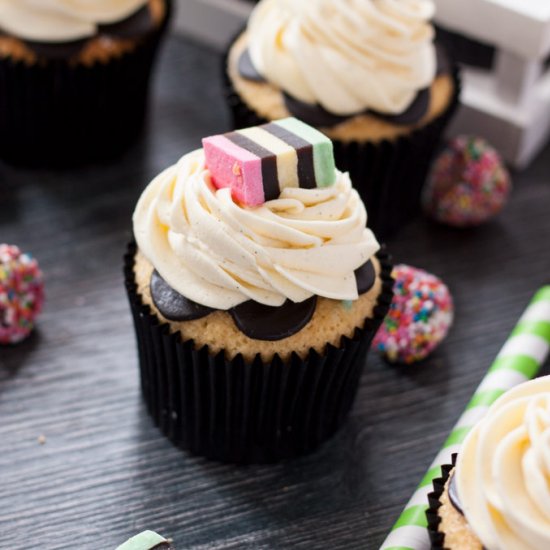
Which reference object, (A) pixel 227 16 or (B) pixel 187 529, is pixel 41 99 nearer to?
(A) pixel 227 16

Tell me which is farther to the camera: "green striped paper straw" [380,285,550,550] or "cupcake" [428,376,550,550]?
"green striped paper straw" [380,285,550,550]

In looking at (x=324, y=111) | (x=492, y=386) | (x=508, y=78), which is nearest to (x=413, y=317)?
(x=492, y=386)

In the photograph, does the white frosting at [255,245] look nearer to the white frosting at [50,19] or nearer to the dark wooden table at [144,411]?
the dark wooden table at [144,411]

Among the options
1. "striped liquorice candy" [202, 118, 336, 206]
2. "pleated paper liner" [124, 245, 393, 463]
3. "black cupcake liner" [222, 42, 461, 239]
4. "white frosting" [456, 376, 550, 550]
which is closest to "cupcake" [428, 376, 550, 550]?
"white frosting" [456, 376, 550, 550]

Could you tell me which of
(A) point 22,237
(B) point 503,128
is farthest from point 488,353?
(A) point 22,237

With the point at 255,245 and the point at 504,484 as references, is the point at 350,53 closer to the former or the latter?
the point at 255,245

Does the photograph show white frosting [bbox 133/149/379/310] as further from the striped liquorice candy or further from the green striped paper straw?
the green striped paper straw
